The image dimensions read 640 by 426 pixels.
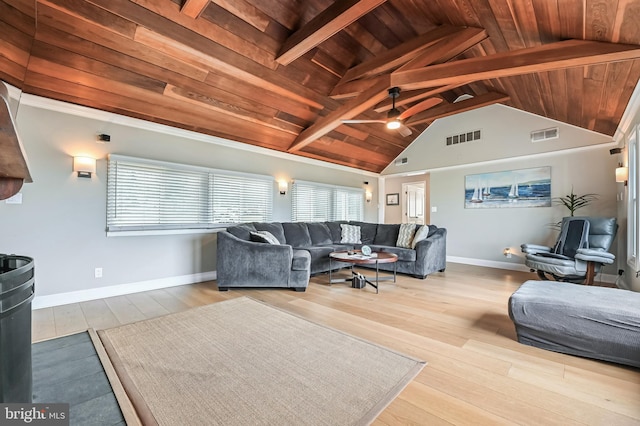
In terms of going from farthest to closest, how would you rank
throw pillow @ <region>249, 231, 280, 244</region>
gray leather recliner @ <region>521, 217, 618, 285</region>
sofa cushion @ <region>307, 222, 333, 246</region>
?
1. sofa cushion @ <region>307, 222, 333, 246</region>
2. throw pillow @ <region>249, 231, 280, 244</region>
3. gray leather recliner @ <region>521, 217, 618, 285</region>

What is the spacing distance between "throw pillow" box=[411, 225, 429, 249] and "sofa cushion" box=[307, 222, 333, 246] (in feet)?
5.86

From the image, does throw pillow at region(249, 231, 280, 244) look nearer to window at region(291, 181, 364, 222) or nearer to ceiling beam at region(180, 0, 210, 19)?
window at region(291, 181, 364, 222)

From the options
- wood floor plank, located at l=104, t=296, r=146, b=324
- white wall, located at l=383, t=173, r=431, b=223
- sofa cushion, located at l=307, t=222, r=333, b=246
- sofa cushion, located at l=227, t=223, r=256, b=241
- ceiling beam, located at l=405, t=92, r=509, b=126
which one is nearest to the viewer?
wood floor plank, located at l=104, t=296, r=146, b=324

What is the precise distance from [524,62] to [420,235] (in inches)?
119

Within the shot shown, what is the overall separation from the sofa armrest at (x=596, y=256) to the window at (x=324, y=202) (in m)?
4.72

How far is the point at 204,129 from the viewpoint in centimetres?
463

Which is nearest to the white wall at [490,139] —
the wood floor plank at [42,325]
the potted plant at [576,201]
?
the potted plant at [576,201]

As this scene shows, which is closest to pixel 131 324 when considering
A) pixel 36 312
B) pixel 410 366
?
pixel 36 312

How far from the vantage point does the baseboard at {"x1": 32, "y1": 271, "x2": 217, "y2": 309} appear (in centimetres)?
328

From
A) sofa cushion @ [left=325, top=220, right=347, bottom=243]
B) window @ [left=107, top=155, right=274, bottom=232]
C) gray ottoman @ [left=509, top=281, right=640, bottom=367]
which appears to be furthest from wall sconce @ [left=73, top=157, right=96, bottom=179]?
gray ottoman @ [left=509, top=281, right=640, bottom=367]

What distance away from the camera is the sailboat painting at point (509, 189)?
544 cm

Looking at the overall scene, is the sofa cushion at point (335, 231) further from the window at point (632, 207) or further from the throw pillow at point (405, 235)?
the window at point (632, 207)

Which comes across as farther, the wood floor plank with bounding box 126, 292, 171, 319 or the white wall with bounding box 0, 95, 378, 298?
the white wall with bounding box 0, 95, 378, 298

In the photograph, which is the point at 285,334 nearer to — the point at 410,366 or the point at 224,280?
the point at 410,366
